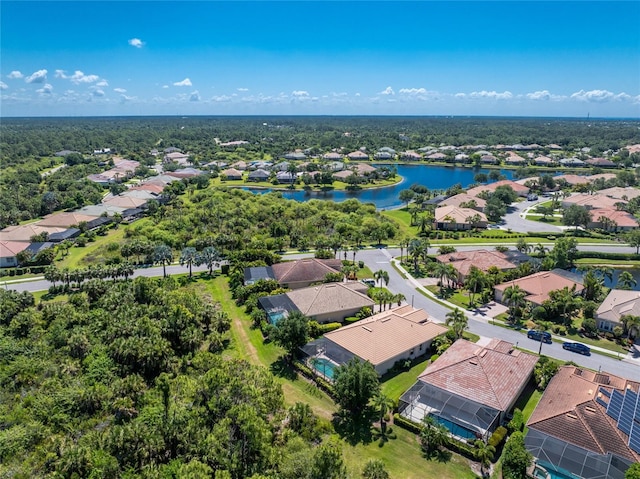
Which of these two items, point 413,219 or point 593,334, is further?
point 413,219

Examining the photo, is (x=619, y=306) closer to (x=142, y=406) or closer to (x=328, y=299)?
(x=328, y=299)

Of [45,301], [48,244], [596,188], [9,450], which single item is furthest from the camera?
[596,188]

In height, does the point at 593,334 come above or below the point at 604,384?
below

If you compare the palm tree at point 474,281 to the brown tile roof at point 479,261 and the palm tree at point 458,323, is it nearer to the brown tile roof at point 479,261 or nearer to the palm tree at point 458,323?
the brown tile roof at point 479,261

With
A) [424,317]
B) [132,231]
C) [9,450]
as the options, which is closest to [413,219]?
[424,317]

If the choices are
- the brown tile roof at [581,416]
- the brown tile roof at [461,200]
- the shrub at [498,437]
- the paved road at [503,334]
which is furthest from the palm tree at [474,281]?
the brown tile roof at [461,200]

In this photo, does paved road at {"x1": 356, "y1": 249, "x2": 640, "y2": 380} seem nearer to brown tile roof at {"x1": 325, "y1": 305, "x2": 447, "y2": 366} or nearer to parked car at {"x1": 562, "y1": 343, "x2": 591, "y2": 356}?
parked car at {"x1": 562, "y1": 343, "x2": 591, "y2": 356}

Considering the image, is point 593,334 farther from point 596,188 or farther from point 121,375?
point 596,188

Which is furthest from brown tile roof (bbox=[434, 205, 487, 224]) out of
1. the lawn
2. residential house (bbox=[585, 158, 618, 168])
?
residential house (bbox=[585, 158, 618, 168])
